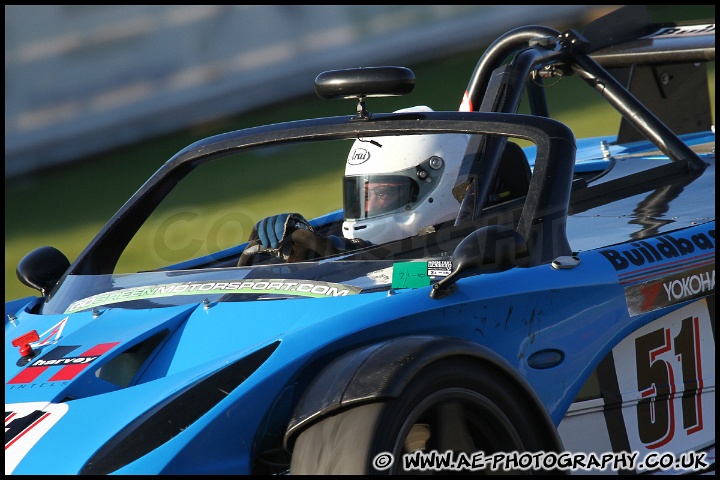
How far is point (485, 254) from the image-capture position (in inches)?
118

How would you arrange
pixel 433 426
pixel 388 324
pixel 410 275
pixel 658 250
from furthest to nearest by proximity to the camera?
pixel 658 250 → pixel 410 275 → pixel 388 324 → pixel 433 426

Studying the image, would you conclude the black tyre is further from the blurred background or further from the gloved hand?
the blurred background

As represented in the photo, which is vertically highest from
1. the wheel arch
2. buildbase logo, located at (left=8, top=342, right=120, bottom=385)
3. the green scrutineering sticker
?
the green scrutineering sticker

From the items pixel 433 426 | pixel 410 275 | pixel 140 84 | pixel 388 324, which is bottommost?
pixel 433 426

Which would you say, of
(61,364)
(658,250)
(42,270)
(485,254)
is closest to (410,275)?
(485,254)

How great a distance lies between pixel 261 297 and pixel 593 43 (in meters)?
3.26

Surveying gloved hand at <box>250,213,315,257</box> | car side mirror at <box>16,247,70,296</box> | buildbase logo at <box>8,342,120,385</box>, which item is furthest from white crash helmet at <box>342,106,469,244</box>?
buildbase logo at <box>8,342,120,385</box>

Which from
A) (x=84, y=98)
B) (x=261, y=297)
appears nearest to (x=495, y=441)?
(x=261, y=297)

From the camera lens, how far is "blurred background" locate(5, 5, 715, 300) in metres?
10.4

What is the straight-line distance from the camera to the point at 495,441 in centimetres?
278

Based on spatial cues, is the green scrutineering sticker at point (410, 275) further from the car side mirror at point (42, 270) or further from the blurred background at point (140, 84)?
the blurred background at point (140, 84)

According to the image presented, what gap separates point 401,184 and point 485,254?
4.57 ft

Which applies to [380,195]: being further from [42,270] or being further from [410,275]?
[42,270]

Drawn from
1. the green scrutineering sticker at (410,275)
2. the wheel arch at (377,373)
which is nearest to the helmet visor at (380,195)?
the green scrutineering sticker at (410,275)
